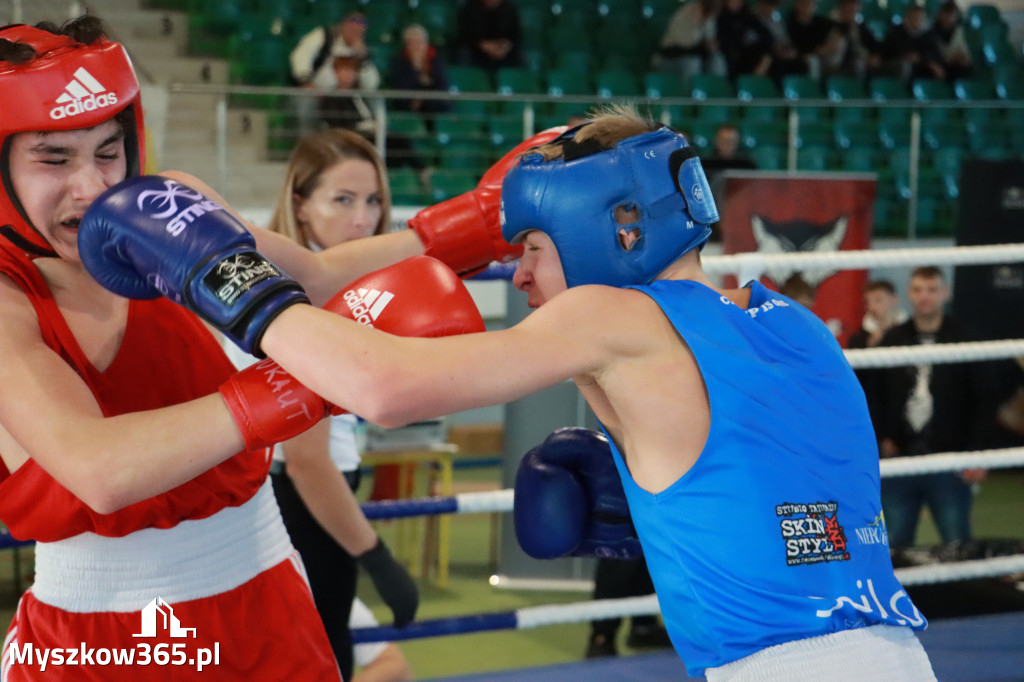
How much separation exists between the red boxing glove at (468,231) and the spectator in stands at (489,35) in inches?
253

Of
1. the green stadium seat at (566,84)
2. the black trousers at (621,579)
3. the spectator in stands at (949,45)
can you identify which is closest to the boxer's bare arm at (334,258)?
the black trousers at (621,579)

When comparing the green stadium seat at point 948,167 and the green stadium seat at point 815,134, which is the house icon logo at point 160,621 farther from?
the green stadium seat at point 948,167

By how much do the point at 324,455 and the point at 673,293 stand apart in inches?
39.3

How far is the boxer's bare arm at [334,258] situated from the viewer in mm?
1769

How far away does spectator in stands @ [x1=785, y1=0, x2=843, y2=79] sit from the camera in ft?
29.3

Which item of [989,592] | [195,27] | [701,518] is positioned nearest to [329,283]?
[701,518]

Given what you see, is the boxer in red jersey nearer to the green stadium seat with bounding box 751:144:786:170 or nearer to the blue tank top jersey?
the blue tank top jersey

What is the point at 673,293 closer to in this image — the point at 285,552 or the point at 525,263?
the point at 525,263

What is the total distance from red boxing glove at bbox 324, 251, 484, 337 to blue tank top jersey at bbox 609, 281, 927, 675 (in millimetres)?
255

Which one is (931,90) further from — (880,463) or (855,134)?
(880,463)

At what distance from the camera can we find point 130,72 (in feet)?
4.62

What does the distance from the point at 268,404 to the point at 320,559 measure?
1.03 meters

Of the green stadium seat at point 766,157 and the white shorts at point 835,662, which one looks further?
the green stadium seat at point 766,157

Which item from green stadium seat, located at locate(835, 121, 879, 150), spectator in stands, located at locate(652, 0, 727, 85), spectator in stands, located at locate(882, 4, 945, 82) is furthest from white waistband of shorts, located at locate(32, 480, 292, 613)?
spectator in stands, located at locate(882, 4, 945, 82)
